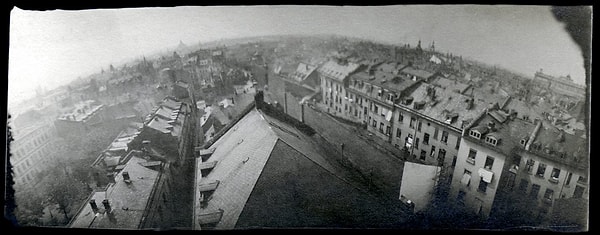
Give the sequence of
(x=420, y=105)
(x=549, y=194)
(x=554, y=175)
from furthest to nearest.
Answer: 1. (x=420, y=105)
2. (x=549, y=194)
3. (x=554, y=175)

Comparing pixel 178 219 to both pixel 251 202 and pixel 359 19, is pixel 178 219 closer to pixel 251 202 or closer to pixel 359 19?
pixel 251 202

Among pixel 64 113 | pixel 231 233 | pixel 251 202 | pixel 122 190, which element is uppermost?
pixel 64 113

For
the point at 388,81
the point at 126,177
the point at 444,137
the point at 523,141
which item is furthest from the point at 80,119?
the point at 523,141

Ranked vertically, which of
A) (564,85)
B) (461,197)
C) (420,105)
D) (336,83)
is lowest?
(461,197)

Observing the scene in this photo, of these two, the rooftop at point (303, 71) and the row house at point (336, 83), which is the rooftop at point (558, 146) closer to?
the row house at point (336, 83)

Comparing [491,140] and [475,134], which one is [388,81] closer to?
[475,134]

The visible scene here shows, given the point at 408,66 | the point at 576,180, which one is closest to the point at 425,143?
the point at 408,66
